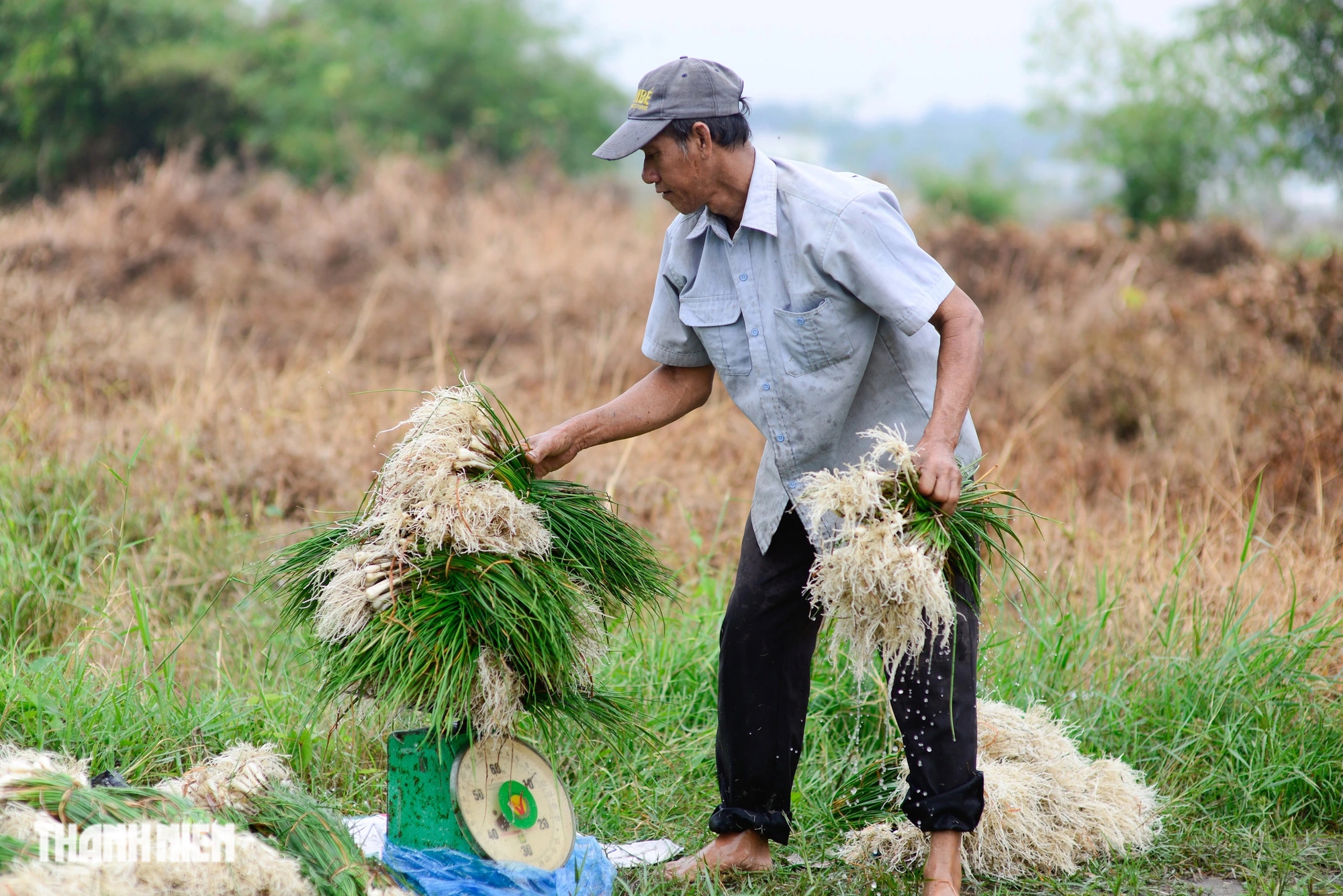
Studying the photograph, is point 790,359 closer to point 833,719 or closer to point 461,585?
point 461,585

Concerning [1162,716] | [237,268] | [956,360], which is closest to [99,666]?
[956,360]

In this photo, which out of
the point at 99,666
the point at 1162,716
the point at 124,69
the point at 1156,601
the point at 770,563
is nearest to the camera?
the point at 770,563

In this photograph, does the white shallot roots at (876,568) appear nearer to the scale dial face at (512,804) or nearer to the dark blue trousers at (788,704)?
the dark blue trousers at (788,704)

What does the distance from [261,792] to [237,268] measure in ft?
26.1

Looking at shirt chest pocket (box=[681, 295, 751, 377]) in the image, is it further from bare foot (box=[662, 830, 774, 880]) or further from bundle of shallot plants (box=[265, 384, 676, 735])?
bare foot (box=[662, 830, 774, 880])

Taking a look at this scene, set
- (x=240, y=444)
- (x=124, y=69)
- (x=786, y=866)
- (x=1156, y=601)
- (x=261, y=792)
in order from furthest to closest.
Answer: (x=124, y=69), (x=240, y=444), (x=1156, y=601), (x=786, y=866), (x=261, y=792)

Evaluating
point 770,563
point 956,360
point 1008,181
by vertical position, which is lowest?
point 770,563

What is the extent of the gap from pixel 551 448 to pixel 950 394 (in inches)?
37.9

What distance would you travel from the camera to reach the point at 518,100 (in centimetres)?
1553

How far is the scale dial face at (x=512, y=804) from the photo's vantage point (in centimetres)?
257

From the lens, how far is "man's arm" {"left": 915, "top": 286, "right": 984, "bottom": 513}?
96.4 inches

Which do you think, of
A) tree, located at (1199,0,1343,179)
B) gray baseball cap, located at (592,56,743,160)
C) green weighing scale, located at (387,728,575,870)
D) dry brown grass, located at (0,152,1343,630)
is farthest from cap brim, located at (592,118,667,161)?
tree, located at (1199,0,1343,179)

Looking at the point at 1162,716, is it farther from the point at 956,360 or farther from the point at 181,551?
the point at 181,551

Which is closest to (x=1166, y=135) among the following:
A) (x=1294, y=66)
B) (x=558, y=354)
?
(x=1294, y=66)
